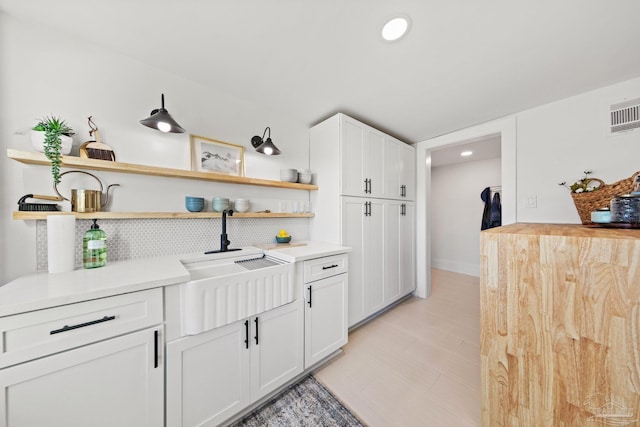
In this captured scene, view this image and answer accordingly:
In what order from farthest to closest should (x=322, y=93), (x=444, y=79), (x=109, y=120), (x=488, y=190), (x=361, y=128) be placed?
(x=488, y=190) < (x=361, y=128) < (x=322, y=93) < (x=444, y=79) < (x=109, y=120)

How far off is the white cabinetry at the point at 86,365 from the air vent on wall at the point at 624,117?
137 inches

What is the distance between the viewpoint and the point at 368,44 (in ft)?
4.19

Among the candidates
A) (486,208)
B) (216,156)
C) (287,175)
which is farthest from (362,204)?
(486,208)

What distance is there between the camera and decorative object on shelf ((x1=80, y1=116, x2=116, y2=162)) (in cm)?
124

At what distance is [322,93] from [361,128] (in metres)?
0.60

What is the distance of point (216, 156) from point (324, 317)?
1.64 m

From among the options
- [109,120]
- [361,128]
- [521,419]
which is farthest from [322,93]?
[521,419]

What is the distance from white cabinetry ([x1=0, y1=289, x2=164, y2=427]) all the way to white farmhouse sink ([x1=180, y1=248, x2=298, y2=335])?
149 millimetres

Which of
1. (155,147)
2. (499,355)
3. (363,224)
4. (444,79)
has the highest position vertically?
(444,79)

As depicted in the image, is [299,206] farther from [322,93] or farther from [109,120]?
[109,120]

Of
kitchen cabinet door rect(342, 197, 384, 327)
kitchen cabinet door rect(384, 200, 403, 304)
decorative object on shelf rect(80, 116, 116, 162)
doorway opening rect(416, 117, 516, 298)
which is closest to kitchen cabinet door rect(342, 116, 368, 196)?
kitchen cabinet door rect(342, 197, 384, 327)

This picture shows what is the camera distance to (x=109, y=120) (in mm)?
1347

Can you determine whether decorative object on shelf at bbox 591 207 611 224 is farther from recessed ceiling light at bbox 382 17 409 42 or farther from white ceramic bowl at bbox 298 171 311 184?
white ceramic bowl at bbox 298 171 311 184

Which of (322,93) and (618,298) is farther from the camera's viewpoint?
(322,93)
